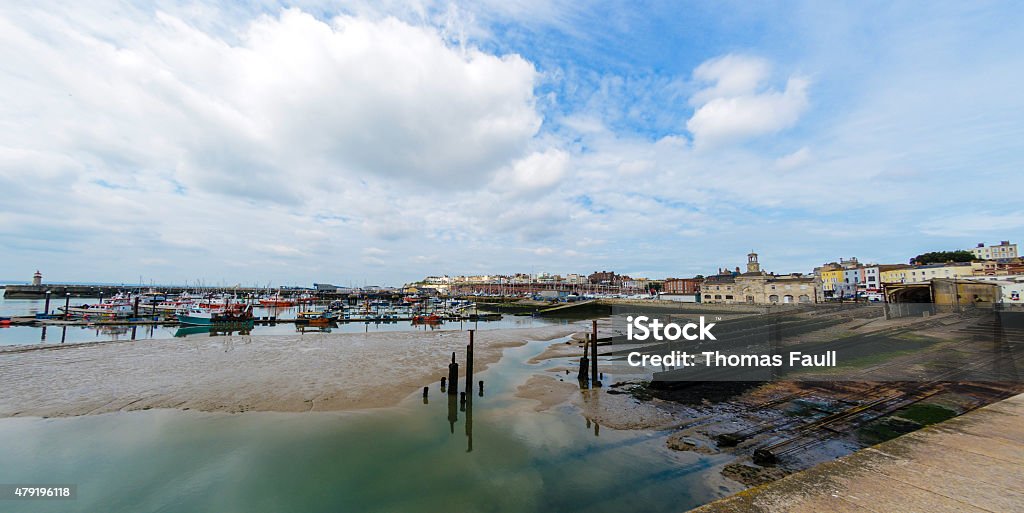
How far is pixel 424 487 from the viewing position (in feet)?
32.3

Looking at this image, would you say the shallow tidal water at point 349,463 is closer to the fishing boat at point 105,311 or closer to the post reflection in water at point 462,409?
the post reflection in water at point 462,409

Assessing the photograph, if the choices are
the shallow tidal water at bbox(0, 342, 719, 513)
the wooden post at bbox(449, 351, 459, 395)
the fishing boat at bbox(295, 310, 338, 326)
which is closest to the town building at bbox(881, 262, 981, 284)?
the shallow tidal water at bbox(0, 342, 719, 513)

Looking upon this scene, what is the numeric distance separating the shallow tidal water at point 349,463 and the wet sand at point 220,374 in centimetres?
154

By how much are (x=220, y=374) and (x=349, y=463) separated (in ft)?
49.1

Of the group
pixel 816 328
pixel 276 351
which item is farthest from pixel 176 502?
pixel 816 328

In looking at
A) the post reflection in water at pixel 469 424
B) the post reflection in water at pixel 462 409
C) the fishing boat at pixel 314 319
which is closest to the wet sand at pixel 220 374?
the post reflection in water at pixel 462 409

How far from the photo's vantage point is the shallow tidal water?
9.12 m

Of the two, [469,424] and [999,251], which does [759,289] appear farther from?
[999,251]

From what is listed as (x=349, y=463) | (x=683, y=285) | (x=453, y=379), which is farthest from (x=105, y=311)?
(x=683, y=285)

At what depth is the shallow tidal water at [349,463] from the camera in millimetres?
9117

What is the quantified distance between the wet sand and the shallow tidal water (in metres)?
1.54

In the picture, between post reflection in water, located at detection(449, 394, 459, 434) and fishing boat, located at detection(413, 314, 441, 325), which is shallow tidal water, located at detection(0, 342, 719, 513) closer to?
post reflection in water, located at detection(449, 394, 459, 434)

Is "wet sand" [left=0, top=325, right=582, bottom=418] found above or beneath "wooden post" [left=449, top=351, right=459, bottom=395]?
beneath

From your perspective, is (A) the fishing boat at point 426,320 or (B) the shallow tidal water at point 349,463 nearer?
(B) the shallow tidal water at point 349,463
